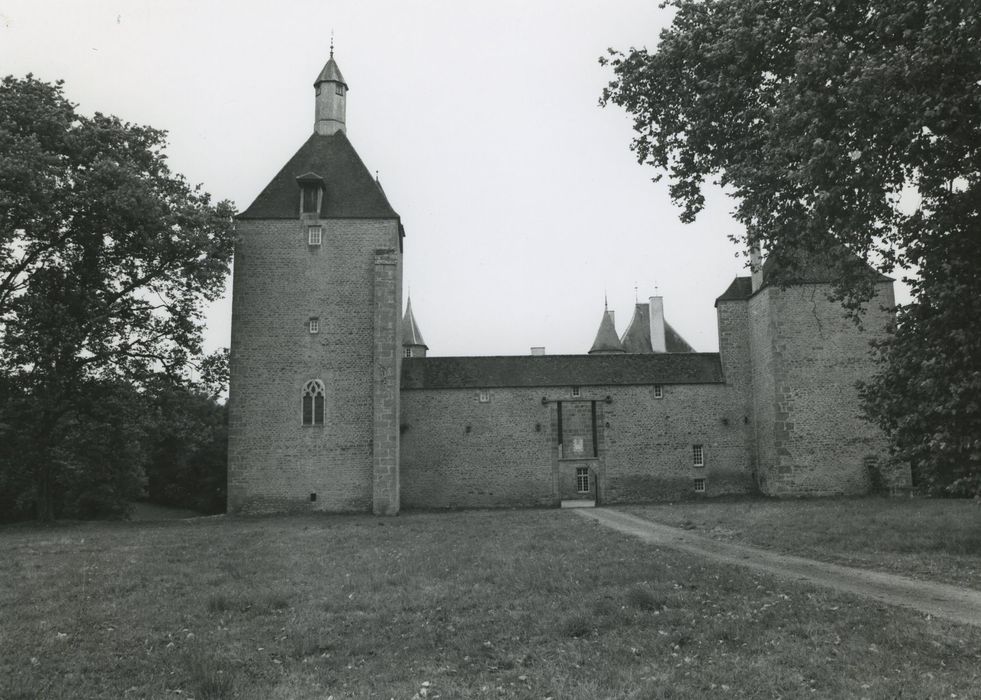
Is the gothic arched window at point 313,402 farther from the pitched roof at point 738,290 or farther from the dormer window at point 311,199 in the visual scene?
the pitched roof at point 738,290

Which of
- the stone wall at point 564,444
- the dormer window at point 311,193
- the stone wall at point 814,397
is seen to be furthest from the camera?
the stone wall at point 564,444

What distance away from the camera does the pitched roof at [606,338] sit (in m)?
50.4

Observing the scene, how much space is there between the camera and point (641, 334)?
50.2m

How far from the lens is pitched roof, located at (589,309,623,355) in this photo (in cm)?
5044

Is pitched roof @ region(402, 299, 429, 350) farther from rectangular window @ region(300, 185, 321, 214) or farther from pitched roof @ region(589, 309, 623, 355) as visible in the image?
rectangular window @ region(300, 185, 321, 214)

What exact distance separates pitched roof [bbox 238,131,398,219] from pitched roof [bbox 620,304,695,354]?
918 inches

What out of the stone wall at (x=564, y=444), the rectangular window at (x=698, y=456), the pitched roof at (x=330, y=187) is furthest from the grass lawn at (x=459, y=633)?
the rectangular window at (x=698, y=456)

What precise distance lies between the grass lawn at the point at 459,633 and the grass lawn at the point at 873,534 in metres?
2.75

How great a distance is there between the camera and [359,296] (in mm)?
30125

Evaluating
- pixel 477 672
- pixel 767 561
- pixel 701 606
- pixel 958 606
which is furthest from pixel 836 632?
pixel 767 561

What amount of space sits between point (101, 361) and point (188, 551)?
1258cm

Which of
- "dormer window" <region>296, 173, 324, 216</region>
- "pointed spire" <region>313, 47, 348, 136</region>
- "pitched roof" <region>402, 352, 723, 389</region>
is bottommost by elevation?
"pitched roof" <region>402, 352, 723, 389</region>

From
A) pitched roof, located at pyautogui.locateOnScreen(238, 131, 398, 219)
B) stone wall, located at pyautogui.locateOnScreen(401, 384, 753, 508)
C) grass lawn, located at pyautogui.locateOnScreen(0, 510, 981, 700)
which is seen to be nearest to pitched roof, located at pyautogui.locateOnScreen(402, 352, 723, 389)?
stone wall, located at pyautogui.locateOnScreen(401, 384, 753, 508)

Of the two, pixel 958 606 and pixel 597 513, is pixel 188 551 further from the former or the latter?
pixel 597 513
